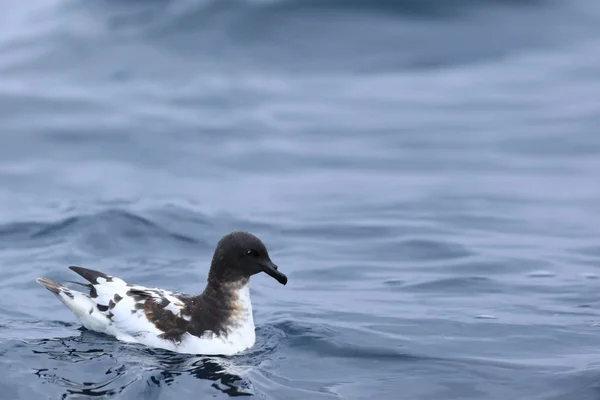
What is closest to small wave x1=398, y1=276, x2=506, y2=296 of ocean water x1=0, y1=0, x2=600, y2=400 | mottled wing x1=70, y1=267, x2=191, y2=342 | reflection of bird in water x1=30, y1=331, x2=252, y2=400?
ocean water x1=0, y1=0, x2=600, y2=400

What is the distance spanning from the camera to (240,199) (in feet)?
57.8

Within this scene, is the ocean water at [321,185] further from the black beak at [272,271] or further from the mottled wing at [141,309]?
the black beak at [272,271]

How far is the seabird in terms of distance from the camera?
11102 mm

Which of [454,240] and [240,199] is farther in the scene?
[240,199]

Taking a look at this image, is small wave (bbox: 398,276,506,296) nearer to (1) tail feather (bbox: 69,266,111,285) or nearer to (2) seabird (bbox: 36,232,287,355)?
(2) seabird (bbox: 36,232,287,355)

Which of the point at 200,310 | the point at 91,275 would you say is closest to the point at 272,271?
the point at 200,310

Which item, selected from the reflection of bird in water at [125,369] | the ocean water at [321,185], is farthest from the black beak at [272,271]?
the reflection of bird in water at [125,369]

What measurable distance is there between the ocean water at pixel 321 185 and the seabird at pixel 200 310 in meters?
0.24

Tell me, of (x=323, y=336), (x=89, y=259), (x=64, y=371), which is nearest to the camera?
(x=64, y=371)

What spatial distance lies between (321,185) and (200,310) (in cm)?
713

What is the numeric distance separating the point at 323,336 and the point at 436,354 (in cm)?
122

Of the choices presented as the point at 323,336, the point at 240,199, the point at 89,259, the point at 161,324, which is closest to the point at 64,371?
the point at 161,324

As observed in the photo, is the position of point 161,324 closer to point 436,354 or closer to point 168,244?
point 436,354

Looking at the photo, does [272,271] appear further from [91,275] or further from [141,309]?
[91,275]
